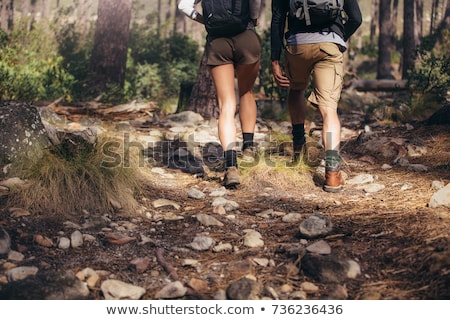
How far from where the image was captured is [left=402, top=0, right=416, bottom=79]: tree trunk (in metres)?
13.5

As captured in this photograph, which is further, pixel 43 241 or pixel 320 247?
pixel 43 241

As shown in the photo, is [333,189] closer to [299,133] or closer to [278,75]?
[299,133]

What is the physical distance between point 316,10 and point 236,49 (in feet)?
2.49

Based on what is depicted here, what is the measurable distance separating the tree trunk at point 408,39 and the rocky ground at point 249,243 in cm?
920

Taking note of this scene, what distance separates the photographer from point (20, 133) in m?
4.38

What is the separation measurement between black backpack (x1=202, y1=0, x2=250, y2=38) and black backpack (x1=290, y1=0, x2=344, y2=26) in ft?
1.36

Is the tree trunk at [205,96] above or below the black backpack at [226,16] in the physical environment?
below

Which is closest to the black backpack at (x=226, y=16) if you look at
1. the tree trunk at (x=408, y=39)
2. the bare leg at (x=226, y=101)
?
the bare leg at (x=226, y=101)

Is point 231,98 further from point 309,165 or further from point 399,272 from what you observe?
point 399,272

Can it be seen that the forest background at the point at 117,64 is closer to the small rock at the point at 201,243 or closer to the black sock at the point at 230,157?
the black sock at the point at 230,157

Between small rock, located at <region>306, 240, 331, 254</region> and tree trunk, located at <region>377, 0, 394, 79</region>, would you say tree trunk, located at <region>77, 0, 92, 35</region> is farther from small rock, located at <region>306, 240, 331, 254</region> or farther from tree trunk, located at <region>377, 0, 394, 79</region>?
small rock, located at <region>306, 240, 331, 254</region>

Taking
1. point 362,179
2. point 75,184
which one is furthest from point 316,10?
point 75,184

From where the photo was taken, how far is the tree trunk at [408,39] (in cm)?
1349
